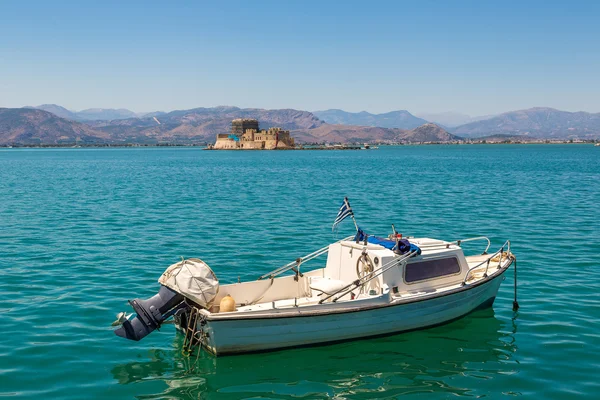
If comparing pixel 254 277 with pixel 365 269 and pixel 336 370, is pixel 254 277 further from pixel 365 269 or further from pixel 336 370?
pixel 336 370

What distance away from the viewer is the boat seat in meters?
14.5

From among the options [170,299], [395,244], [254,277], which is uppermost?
[395,244]

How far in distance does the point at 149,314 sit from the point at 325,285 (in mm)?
4687

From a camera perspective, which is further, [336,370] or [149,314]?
[149,314]

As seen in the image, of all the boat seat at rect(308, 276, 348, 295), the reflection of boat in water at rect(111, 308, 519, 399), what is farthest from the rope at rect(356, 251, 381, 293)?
the reflection of boat in water at rect(111, 308, 519, 399)

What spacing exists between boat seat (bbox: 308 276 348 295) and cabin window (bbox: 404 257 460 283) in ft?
5.79

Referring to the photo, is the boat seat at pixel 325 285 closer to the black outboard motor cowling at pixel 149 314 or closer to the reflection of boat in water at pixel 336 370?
the reflection of boat in water at pixel 336 370

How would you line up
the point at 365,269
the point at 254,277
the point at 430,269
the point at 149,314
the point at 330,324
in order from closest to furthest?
1. the point at 149,314
2. the point at 330,324
3. the point at 365,269
4. the point at 430,269
5. the point at 254,277

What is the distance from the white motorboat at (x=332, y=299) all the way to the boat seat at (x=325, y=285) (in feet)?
0.09

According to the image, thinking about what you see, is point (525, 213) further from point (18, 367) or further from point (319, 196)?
point (18, 367)

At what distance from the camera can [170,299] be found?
12898mm

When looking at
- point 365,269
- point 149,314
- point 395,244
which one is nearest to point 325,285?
point 365,269

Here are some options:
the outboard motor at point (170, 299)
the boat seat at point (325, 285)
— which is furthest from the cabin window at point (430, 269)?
the outboard motor at point (170, 299)

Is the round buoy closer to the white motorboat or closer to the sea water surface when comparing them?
the white motorboat
